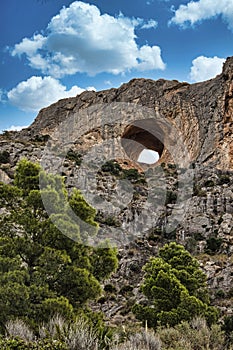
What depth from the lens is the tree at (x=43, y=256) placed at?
1177 cm

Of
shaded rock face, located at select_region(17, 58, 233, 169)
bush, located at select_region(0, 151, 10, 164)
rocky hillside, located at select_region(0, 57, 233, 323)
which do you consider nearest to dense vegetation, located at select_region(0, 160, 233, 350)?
rocky hillside, located at select_region(0, 57, 233, 323)

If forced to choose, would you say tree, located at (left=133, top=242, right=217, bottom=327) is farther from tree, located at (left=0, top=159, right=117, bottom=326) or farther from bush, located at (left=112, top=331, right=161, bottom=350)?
bush, located at (left=112, top=331, right=161, bottom=350)

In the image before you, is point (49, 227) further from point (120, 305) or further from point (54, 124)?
point (54, 124)

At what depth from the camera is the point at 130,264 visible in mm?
27516

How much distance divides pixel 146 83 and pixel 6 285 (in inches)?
1986

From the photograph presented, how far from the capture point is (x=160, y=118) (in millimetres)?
52844

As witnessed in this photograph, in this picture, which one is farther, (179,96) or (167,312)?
(179,96)

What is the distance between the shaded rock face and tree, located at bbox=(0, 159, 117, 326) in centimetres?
3131

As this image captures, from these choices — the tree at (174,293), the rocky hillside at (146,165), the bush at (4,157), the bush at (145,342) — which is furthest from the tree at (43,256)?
the bush at (4,157)

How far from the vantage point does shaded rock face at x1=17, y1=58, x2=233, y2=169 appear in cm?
4684

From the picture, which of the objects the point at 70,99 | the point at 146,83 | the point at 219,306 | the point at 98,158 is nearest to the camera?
the point at 219,306

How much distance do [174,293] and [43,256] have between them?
21.9 ft

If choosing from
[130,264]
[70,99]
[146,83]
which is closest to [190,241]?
[130,264]

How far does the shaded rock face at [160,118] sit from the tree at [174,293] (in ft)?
84.8
